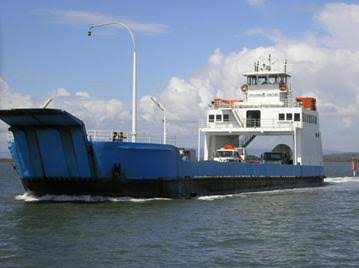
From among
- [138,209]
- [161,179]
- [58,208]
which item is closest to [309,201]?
[161,179]

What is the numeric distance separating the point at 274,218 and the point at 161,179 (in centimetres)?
611

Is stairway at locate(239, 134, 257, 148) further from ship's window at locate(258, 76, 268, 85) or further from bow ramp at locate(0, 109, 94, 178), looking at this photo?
bow ramp at locate(0, 109, 94, 178)

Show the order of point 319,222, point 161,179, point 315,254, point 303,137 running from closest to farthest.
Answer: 1. point 315,254
2. point 319,222
3. point 161,179
4. point 303,137

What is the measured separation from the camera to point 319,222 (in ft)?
68.4

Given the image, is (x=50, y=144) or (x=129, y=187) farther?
(x=129, y=187)

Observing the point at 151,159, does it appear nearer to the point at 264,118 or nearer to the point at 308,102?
the point at 264,118

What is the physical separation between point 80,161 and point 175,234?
306 inches

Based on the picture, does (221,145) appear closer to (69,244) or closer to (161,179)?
(161,179)

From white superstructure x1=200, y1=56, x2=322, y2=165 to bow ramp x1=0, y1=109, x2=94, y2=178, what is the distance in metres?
14.6

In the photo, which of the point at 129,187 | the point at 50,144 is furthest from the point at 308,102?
the point at 50,144

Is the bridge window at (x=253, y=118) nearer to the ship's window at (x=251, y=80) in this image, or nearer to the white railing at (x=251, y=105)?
the white railing at (x=251, y=105)

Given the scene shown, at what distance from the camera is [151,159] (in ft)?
84.2

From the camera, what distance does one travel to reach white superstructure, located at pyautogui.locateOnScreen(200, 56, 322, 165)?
123 ft

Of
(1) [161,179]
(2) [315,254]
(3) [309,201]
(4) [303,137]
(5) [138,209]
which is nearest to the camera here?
(2) [315,254]
